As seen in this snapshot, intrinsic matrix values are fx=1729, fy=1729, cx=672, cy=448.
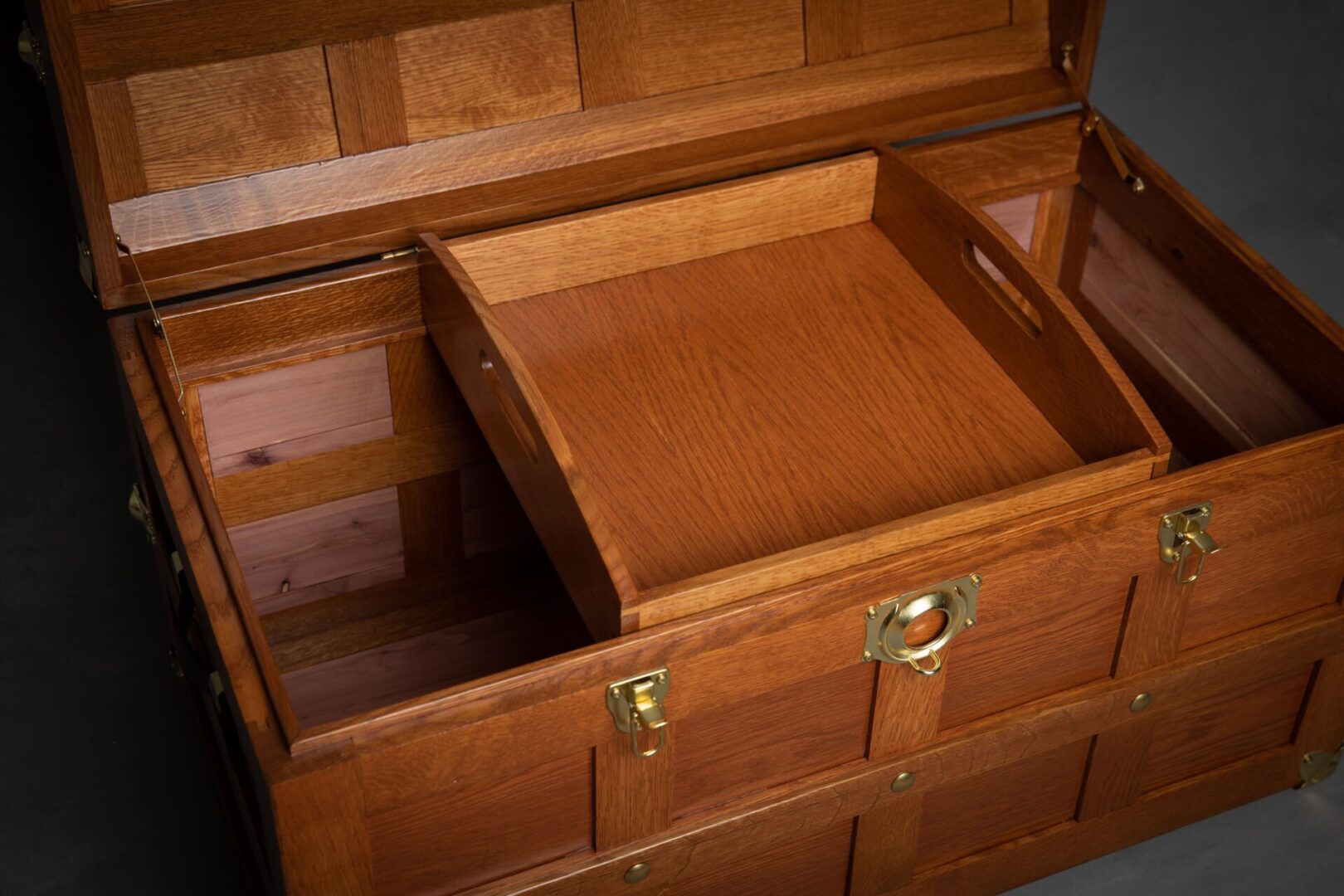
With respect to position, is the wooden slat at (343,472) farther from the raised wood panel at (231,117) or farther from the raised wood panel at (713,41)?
the raised wood panel at (713,41)

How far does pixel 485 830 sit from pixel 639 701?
0.23 m

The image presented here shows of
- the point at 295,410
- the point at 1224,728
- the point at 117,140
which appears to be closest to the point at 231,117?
the point at 117,140

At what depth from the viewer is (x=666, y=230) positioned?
7.63 ft

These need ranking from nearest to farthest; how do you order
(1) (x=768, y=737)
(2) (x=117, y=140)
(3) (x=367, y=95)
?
(1) (x=768, y=737), (2) (x=117, y=140), (3) (x=367, y=95)

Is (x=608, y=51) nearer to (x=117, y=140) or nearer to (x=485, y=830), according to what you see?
(x=117, y=140)

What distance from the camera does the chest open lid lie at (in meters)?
2.06

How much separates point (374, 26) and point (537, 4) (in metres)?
0.21

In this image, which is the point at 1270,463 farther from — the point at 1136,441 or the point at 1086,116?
the point at 1086,116

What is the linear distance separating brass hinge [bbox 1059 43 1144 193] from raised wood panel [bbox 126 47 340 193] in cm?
107

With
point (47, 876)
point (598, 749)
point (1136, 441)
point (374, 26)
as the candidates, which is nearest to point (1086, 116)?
point (1136, 441)

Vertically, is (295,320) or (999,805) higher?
(295,320)

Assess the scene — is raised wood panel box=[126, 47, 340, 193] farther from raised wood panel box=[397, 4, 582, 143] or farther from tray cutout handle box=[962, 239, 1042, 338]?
tray cutout handle box=[962, 239, 1042, 338]

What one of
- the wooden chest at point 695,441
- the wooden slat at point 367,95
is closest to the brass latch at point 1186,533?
the wooden chest at point 695,441

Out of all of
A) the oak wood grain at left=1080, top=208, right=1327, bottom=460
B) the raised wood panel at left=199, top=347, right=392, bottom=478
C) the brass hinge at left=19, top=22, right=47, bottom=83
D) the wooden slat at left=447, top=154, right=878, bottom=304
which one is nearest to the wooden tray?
the wooden slat at left=447, top=154, right=878, bottom=304
